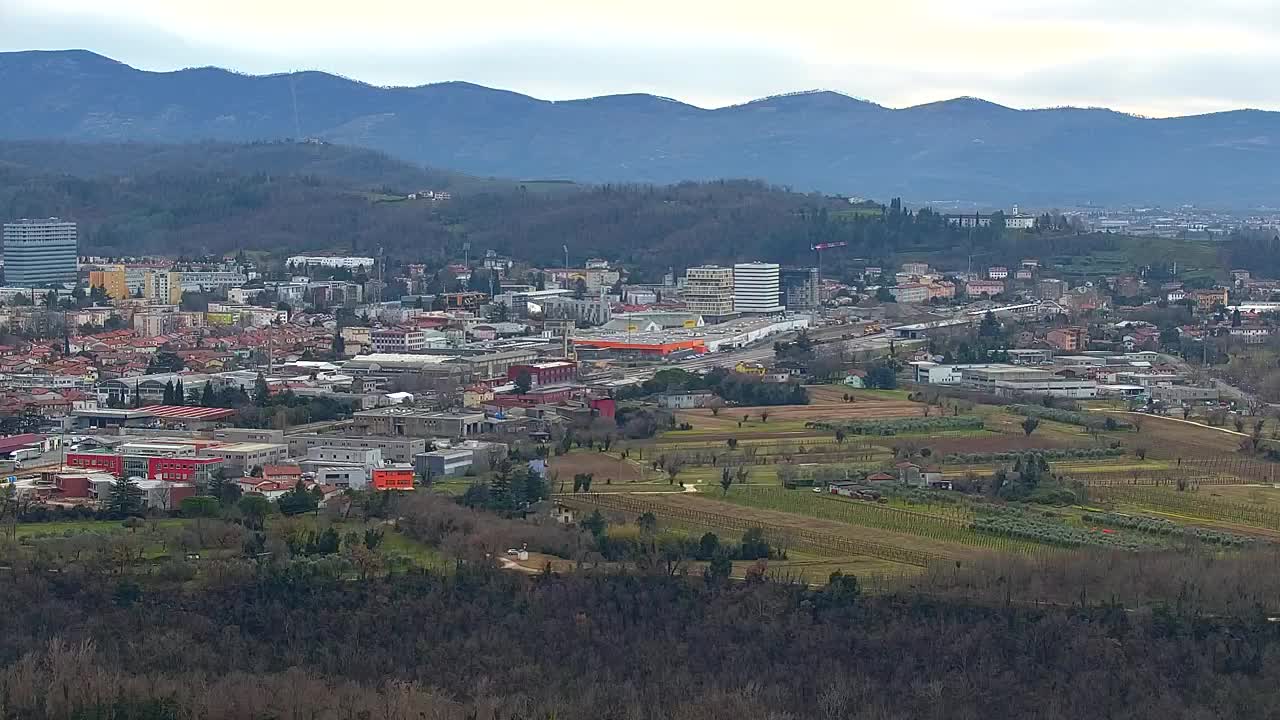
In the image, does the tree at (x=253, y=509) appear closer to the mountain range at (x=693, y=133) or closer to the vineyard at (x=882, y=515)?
the vineyard at (x=882, y=515)

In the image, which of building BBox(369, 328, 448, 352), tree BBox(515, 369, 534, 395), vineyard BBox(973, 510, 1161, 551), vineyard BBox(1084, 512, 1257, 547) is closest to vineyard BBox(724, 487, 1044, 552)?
vineyard BBox(973, 510, 1161, 551)

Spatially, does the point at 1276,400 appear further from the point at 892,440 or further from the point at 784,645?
the point at 784,645

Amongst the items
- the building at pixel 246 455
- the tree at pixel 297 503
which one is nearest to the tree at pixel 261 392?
the building at pixel 246 455

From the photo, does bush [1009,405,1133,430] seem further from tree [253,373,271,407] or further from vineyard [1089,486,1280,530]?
tree [253,373,271,407]

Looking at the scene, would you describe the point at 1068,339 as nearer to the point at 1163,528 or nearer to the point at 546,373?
the point at 546,373

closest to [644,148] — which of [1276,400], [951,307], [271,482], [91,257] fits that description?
[91,257]
